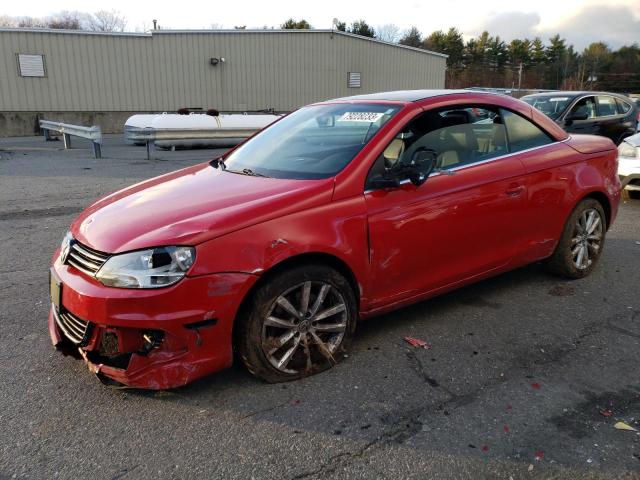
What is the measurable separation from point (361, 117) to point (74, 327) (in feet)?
7.50

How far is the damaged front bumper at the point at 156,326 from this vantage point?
2.64m

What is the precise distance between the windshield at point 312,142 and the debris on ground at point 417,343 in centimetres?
125

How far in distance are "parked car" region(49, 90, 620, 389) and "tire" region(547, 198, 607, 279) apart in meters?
0.03

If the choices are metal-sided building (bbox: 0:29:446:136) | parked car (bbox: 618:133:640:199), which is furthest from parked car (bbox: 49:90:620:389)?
metal-sided building (bbox: 0:29:446:136)

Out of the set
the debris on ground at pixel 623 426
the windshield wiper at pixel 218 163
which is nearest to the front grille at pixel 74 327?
the windshield wiper at pixel 218 163

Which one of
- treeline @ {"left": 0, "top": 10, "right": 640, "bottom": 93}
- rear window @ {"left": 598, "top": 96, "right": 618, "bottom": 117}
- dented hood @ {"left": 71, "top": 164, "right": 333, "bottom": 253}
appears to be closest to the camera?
dented hood @ {"left": 71, "top": 164, "right": 333, "bottom": 253}

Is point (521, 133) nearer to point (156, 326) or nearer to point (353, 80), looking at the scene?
point (156, 326)

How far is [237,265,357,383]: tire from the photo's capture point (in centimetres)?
290

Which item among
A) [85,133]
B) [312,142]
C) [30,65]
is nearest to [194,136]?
[85,133]

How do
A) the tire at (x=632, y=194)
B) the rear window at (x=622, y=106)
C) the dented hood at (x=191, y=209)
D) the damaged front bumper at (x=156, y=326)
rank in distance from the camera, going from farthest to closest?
the rear window at (x=622, y=106), the tire at (x=632, y=194), the dented hood at (x=191, y=209), the damaged front bumper at (x=156, y=326)

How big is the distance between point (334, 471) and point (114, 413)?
1220 millimetres

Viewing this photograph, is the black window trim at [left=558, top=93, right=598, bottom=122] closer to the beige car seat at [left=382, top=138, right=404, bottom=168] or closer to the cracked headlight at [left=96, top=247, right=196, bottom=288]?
the beige car seat at [left=382, top=138, right=404, bottom=168]

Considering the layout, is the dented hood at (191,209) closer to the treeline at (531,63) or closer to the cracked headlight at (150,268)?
the cracked headlight at (150,268)

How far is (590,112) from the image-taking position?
1116cm
